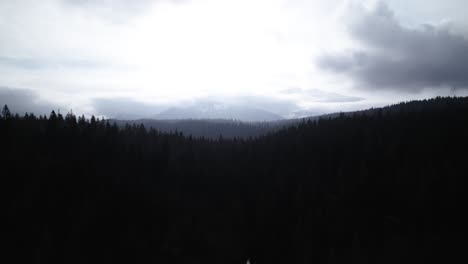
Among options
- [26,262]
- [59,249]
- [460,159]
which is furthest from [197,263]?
[460,159]

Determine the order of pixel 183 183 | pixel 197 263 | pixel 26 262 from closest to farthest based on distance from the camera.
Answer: pixel 26 262 → pixel 197 263 → pixel 183 183

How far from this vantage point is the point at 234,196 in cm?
8612

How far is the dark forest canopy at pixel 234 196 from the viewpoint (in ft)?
201

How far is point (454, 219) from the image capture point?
71.2 m

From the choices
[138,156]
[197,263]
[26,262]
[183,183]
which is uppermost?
[138,156]

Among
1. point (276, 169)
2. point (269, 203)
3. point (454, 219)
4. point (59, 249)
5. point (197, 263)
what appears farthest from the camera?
point (276, 169)

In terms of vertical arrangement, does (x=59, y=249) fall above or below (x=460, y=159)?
below

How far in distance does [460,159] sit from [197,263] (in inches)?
3217

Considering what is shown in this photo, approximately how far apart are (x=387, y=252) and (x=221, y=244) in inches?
1468

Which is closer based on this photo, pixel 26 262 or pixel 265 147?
pixel 26 262

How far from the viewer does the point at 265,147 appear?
374 ft

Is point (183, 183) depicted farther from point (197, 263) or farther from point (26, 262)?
point (26, 262)

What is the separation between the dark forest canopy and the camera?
61281 mm

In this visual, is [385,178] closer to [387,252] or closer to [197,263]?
[387,252]
